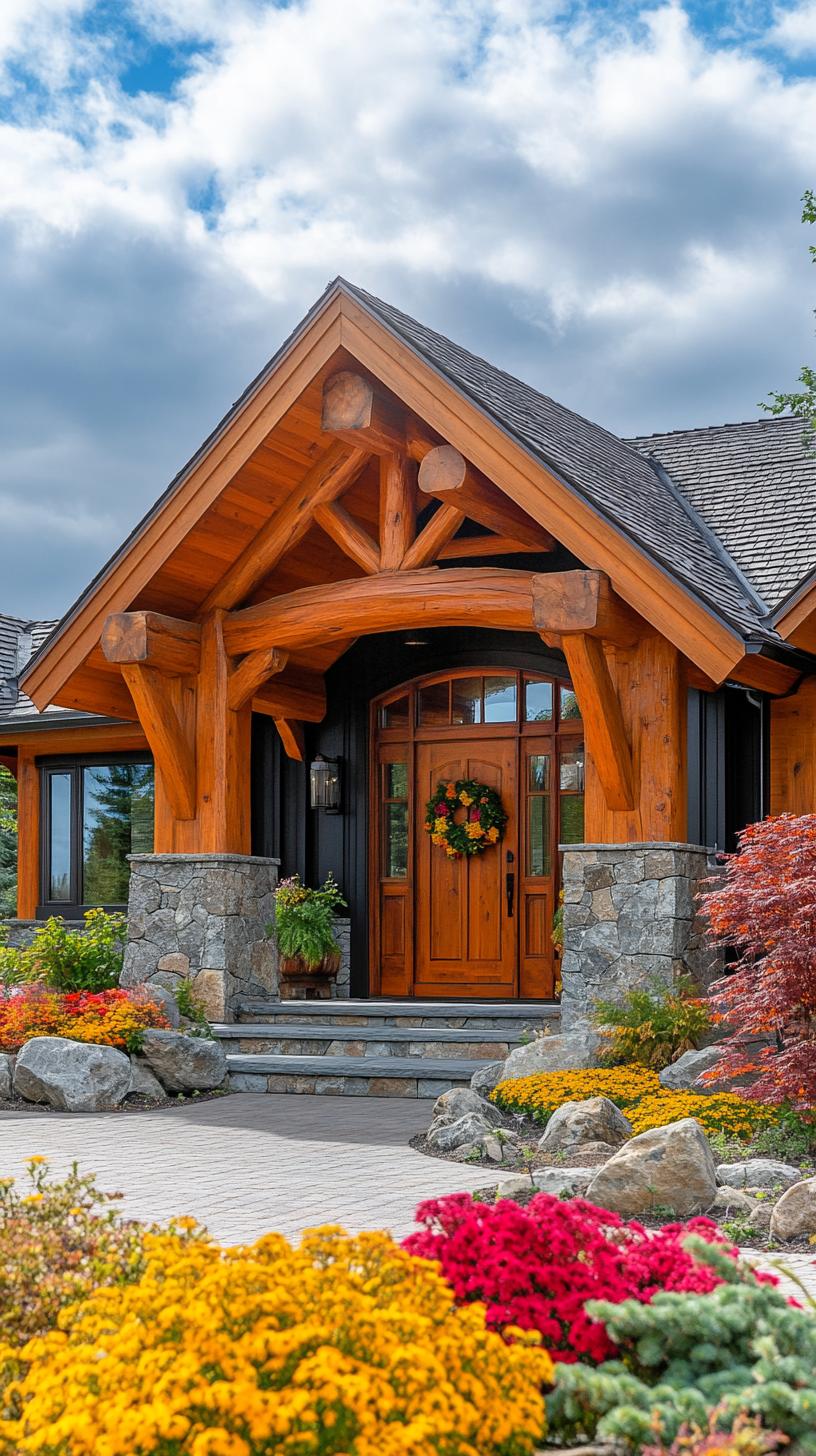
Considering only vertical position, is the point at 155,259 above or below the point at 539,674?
above

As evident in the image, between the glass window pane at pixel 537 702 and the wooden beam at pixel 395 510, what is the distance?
7.51 ft

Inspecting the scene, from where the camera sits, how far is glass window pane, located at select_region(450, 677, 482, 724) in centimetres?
1371

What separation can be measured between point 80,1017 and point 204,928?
165cm

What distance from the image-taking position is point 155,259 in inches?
847

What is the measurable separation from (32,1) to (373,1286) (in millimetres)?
11478

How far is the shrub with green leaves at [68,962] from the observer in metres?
12.2

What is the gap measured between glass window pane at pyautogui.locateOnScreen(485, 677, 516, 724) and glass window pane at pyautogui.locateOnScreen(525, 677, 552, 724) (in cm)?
13

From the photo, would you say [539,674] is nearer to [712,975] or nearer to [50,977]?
[712,975]

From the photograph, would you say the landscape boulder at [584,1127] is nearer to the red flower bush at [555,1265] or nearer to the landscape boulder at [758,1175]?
the landscape boulder at [758,1175]

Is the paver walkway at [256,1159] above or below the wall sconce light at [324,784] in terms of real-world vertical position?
below

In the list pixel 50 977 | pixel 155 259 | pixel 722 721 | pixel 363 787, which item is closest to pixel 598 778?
pixel 722 721

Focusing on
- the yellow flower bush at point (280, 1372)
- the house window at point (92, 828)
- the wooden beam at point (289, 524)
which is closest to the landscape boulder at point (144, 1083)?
the wooden beam at point (289, 524)

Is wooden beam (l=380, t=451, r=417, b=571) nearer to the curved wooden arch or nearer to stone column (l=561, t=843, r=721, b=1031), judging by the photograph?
the curved wooden arch

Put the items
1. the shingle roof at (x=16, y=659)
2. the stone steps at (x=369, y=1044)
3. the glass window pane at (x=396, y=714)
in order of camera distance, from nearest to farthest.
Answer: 1. the stone steps at (x=369, y=1044)
2. the glass window pane at (x=396, y=714)
3. the shingle roof at (x=16, y=659)
